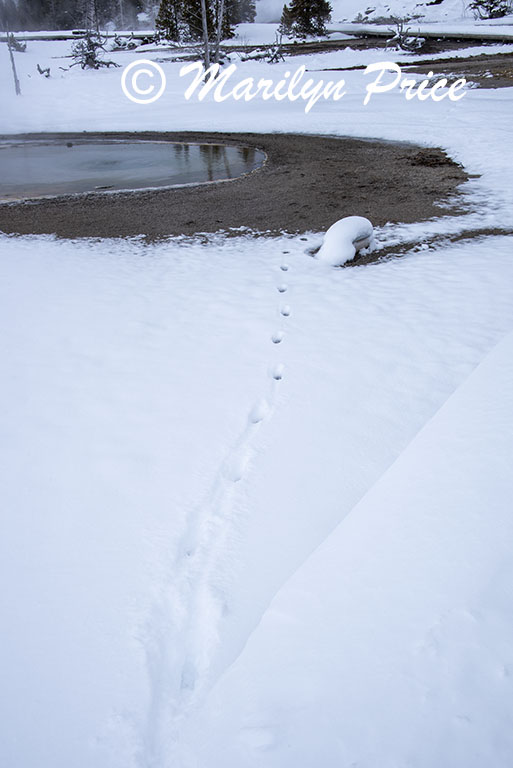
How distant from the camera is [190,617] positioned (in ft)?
7.82

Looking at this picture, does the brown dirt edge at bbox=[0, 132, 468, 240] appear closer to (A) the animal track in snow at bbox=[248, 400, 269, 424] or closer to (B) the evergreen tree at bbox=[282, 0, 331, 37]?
(A) the animal track in snow at bbox=[248, 400, 269, 424]

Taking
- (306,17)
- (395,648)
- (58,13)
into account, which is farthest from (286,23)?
(395,648)

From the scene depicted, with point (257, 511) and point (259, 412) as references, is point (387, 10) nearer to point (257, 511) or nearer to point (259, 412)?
Answer: point (259, 412)

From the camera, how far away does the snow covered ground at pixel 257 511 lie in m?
1.59

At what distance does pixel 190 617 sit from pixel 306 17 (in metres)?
46.0

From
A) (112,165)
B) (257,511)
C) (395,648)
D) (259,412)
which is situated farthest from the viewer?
(112,165)

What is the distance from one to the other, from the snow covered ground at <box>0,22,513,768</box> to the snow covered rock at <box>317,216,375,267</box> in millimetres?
213

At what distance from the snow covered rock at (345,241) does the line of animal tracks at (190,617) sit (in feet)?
11.4

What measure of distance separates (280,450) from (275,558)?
911mm

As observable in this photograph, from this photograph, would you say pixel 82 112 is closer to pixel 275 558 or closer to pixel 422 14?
pixel 275 558

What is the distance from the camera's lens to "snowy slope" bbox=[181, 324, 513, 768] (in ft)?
4.61

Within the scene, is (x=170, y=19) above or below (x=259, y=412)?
above

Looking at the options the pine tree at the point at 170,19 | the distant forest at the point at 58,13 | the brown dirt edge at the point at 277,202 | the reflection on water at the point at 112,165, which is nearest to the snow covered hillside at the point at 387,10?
the distant forest at the point at 58,13

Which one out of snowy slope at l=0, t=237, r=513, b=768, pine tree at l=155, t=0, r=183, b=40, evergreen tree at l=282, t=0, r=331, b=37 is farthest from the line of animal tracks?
pine tree at l=155, t=0, r=183, b=40
